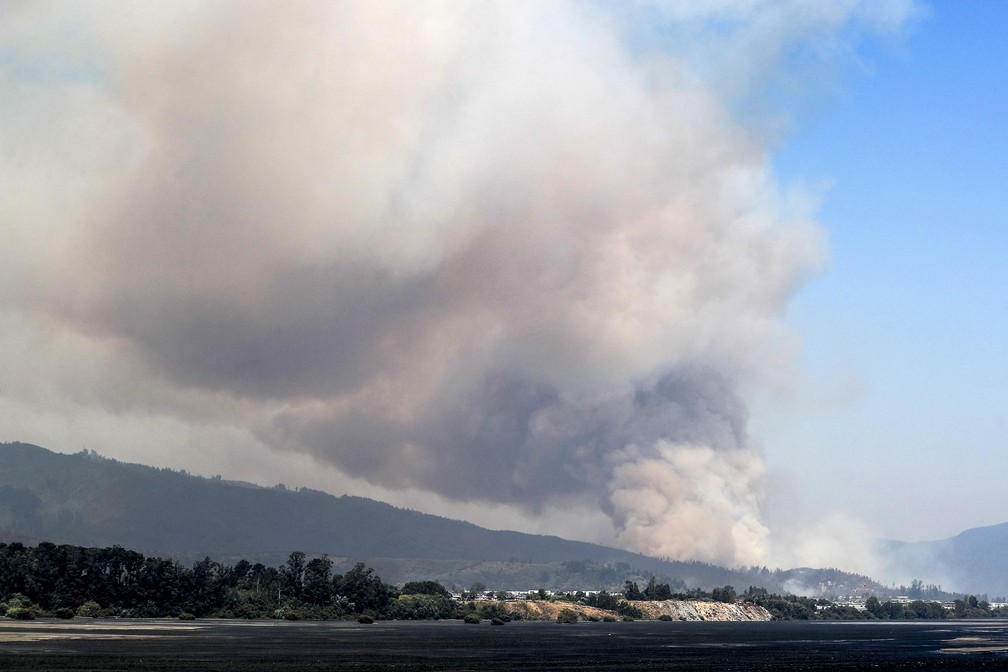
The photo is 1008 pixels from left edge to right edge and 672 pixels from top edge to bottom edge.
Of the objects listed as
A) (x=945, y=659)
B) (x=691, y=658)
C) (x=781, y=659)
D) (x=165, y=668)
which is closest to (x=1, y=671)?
(x=165, y=668)

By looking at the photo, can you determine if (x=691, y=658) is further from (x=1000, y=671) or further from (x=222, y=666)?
(x=222, y=666)

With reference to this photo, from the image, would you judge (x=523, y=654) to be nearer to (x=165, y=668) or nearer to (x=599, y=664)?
(x=599, y=664)

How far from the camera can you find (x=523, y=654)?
161 metres

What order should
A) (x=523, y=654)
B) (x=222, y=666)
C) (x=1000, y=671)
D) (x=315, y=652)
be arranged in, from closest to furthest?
(x=222, y=666) → (x=1000, y=671) → (x=315, y=652) → (x=523, y=654)

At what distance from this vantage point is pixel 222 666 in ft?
380

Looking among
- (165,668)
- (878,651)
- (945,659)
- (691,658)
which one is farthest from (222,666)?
(878,651)

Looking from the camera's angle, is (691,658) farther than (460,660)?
Yes

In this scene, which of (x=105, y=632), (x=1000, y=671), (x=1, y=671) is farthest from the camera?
(x=105, y=632)

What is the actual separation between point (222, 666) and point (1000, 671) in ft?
318

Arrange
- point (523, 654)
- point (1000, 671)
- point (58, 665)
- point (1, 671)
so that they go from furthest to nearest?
point (523, 654)
point (1000, 671)
point (58, 665)
point (1, 671)

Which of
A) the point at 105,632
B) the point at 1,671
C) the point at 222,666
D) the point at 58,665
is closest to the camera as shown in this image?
the point at 1,671

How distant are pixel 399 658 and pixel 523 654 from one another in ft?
88.7

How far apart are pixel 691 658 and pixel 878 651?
55236 millimetres

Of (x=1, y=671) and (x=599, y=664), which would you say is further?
(x=599, y=664)
